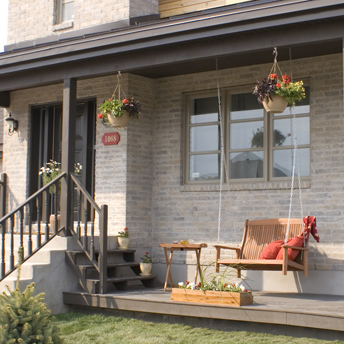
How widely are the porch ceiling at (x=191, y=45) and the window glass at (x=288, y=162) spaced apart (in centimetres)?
127

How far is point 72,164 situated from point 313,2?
407cm

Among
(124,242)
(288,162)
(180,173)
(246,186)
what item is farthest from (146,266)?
(288,162)

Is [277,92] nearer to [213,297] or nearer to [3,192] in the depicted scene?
→ [213,297]

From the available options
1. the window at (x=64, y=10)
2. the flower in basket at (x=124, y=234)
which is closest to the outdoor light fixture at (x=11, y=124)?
the window at (x=64, y=10)

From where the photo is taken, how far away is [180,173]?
35.0 ft

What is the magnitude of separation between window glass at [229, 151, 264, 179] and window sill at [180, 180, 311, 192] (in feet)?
0.57

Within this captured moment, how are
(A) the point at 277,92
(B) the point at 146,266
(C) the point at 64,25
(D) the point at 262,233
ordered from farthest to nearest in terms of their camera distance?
(C) the point at 64,25
(B) the point at 146,266
(D) the point at 262,233
(A) the point at 277,92

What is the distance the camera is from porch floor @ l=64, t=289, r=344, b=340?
7.15 meters

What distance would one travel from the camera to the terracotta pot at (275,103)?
838 centimetres

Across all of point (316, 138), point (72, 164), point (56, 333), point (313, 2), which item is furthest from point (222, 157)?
point (56, 333)

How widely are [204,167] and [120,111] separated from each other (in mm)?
1585

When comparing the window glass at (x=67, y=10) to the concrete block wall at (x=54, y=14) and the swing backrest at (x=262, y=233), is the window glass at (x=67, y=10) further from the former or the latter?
the swing backrest at (x=262, y=233)

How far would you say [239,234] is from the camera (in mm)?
9984

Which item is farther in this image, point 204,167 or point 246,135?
point 204,167
